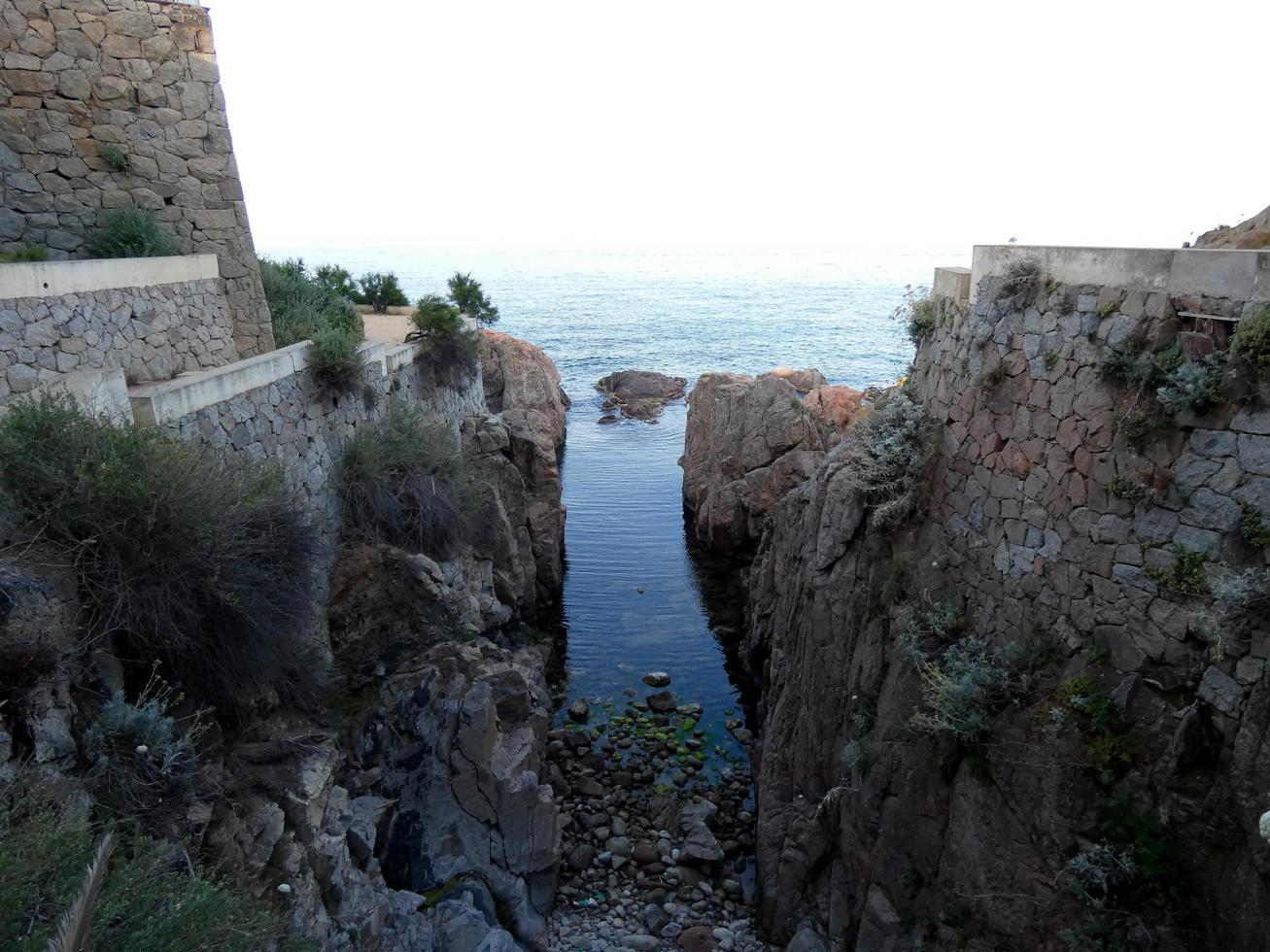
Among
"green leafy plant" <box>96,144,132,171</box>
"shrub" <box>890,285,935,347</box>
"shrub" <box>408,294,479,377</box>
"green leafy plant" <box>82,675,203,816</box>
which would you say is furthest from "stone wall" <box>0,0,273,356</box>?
"shrub" <box>890,285,935,347</box>

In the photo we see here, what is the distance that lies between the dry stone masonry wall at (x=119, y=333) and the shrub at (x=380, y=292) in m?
10.2

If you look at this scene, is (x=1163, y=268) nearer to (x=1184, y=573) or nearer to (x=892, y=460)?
(x=1184, y=573)

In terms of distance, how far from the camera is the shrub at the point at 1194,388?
5.49 m

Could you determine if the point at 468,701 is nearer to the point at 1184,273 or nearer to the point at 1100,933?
the point at 1100,933

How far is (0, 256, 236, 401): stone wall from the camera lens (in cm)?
741

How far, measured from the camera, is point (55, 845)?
384 centimetres

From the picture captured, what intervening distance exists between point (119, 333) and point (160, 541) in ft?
13.7

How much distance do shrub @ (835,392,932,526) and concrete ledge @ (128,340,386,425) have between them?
7244 mm

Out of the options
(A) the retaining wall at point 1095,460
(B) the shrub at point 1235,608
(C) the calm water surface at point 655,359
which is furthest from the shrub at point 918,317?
(B) the shrub at point 1235,608

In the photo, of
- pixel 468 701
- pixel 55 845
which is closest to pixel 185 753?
pixel 55 845

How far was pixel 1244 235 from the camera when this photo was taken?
276 inches

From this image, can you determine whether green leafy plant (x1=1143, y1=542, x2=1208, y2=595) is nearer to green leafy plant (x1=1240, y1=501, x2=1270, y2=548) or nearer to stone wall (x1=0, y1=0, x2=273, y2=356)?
green leafy plant (x1=1240, y1=501, x2=1270, y2=548)

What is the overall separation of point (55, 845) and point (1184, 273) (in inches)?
323

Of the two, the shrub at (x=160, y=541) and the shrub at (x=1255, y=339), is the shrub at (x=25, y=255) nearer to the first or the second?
the shrub at (x=160, y=541)
